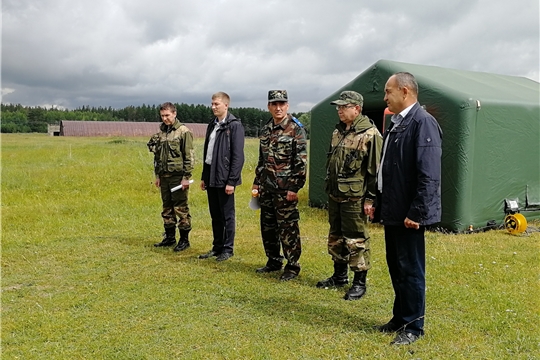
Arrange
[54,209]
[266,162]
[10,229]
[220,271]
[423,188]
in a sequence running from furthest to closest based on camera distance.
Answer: [54,209] < [10,229] < [220,271] < [266,162] < [423,188]

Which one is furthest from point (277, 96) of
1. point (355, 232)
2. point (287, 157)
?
point (355, 232)

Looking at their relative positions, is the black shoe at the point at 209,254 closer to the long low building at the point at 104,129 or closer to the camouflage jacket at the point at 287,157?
the camouflage jacket at the point at 287,157

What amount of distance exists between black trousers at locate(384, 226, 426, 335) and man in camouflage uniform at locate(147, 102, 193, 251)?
326 centimetres

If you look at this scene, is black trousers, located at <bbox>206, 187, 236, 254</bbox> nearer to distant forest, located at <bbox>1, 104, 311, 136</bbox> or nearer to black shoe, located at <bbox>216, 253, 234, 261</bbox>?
black shoe, located at <bbox>216, 253, 234, 261</bbox>

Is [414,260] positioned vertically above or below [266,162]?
below

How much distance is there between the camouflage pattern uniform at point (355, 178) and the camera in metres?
4.14

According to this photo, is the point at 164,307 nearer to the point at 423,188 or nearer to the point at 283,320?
the point at 283,320

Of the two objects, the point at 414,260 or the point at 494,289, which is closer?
the point at 414,260

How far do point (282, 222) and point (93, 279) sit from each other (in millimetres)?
2117

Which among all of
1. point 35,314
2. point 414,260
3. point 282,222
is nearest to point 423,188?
point 414,260

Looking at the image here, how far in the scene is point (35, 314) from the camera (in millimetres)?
3959

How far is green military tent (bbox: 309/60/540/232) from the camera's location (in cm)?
684

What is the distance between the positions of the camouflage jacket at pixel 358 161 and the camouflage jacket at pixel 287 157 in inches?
20.6

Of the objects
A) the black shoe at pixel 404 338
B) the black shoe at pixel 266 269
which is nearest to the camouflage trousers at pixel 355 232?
the black shoe at pixel 404 338
